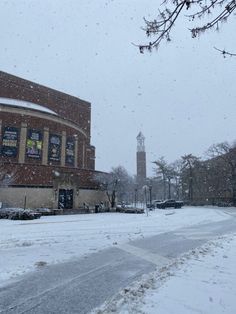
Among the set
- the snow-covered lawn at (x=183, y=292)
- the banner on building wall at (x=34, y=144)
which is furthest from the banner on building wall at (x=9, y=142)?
the snow-covered lawn at (x=183, y=292)

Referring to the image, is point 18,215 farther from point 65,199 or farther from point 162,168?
point 162,168

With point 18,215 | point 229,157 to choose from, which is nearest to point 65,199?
point 18,215

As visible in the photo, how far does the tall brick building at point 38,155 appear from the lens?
43.8 m

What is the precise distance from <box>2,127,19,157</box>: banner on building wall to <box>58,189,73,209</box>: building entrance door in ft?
26.7

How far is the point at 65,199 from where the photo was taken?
47.7 metres

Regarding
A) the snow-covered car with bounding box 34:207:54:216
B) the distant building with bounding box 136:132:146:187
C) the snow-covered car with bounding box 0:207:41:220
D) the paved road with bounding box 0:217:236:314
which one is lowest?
the paved road with bounding box 0:217:236:314

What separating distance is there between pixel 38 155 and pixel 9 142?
4.56 meters

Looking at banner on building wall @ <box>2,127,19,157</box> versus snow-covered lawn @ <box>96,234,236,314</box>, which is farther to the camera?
banner on building wall @ <box>2,127,19,157</box>

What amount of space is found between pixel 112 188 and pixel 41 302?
46.3 metres

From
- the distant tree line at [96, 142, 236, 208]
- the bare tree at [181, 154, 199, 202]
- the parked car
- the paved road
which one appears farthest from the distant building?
the paved road

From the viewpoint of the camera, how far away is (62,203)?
47188 mm

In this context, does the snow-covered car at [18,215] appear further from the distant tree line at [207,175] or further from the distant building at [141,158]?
the distant building at [141,158]

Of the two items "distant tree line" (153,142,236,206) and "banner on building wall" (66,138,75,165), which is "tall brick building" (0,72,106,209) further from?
"distant tree line" (153,142,236,206)

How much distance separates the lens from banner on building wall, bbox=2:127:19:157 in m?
48.3
